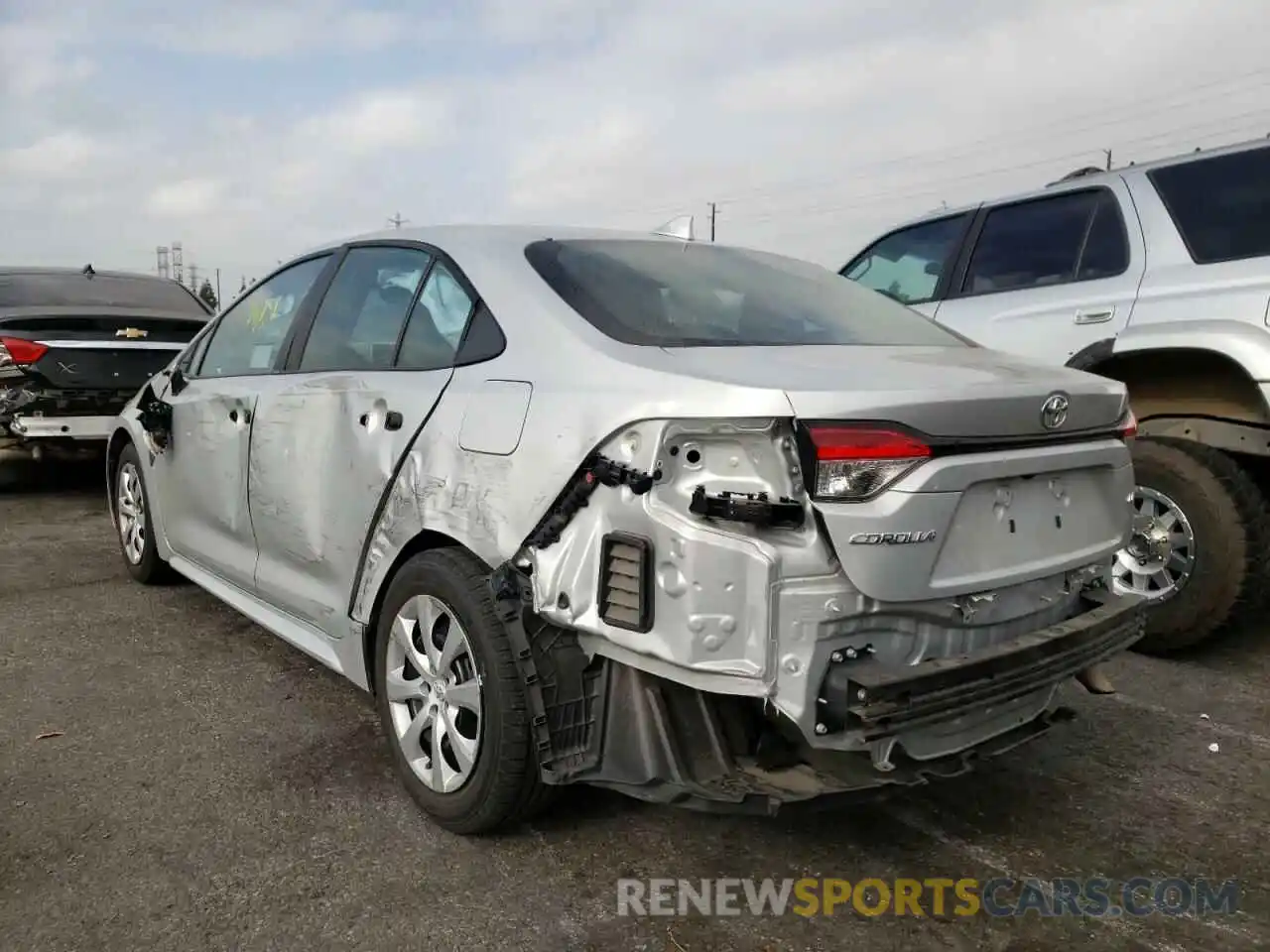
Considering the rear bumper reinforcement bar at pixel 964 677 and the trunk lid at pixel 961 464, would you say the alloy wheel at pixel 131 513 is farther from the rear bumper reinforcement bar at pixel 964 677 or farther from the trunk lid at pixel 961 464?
the rear bumper reinforcement bar at pixel 964 677

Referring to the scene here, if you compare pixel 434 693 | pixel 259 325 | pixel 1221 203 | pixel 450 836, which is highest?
pixel 1221 203

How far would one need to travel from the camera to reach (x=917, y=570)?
2135 mm

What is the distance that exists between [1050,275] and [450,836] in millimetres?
3772

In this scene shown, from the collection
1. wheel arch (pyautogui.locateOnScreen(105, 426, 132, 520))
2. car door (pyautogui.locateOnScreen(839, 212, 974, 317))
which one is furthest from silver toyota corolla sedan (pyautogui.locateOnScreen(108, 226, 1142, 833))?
wheel arch (pyautogui.locateOnScreen(105, 426, 132, 520))

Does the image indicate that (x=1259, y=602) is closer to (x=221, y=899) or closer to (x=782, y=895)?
(x=782, y=895)

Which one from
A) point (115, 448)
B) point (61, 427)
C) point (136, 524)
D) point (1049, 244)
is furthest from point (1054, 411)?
point (61, 427)

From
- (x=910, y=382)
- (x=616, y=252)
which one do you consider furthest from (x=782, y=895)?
(x=616, y=252)

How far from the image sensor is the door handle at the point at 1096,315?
14.3 feet

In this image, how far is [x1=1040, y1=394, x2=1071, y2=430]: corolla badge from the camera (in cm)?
240

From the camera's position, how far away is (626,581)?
→ 2197mm

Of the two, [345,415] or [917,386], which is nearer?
[917,386]

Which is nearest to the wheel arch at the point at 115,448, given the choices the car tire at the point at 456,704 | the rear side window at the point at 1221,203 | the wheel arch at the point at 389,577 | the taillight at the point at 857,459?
the wheel arch at the point at 389,577

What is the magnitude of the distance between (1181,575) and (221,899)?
3702 millimetres

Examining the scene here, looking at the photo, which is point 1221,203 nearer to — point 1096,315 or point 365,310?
point 1096,315
